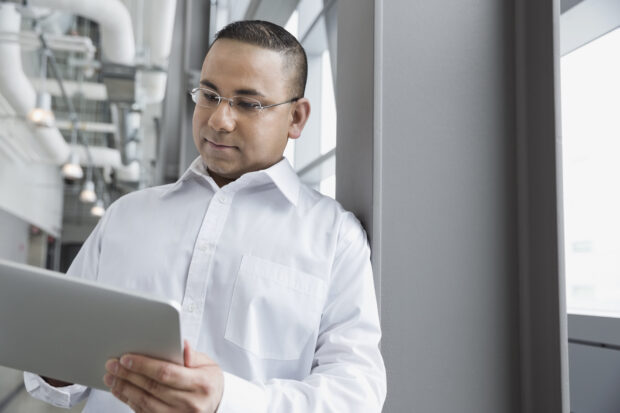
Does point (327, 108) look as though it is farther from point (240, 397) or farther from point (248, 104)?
point (240, 397)

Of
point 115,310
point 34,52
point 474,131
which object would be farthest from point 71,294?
point 34,52

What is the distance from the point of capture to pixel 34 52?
9062 mm

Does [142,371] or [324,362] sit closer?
[142,371]

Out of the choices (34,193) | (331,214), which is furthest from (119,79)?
(34,193)

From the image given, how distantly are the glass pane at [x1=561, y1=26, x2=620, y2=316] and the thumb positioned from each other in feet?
4.42

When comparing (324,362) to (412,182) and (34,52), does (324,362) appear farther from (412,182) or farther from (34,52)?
(34,52)

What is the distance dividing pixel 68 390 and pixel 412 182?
806 millimetres

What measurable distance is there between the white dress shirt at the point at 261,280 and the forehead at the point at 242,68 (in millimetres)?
180

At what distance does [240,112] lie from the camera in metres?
1.18

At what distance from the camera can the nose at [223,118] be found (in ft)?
3.80

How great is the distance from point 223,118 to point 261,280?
1.09 ft

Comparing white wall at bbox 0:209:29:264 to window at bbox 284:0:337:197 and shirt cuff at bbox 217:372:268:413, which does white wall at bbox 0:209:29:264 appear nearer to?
window at bbox 284:0:337:197

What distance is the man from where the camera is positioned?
1.04 m

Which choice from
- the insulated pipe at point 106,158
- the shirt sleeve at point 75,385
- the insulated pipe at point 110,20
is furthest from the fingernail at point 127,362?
the insulated pipe at point 106,158
